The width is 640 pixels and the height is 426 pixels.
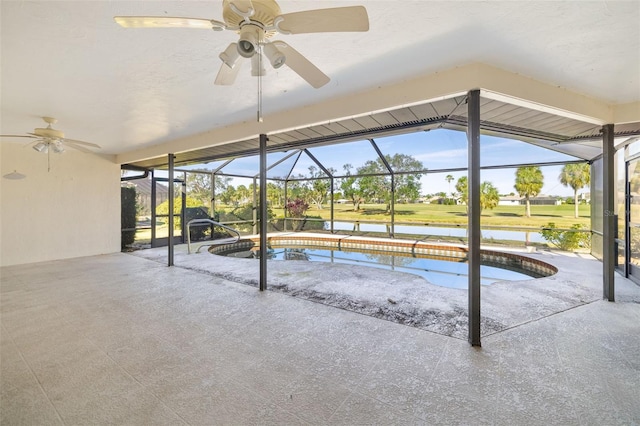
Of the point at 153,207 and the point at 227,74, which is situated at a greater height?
the point at 227,74

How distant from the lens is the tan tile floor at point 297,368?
1704 mm

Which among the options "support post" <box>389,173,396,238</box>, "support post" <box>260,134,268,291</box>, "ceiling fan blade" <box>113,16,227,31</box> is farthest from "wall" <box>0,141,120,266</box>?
"support post" <box>389,173,396,238</box>

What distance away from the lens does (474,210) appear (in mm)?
2531

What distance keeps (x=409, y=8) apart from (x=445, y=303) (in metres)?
3.13

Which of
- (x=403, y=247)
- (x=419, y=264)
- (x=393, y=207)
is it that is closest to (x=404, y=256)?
(x=403, y=247)

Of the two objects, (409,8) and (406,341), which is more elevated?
(409,8)

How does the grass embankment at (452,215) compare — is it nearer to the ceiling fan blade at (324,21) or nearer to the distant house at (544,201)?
the distant house at (544,201)

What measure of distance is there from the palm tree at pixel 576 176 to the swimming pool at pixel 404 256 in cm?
252

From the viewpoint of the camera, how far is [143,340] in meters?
2.64

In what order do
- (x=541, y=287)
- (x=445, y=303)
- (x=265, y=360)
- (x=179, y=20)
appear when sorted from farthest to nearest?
(x=541, y=287) → (x=445, y=303) → (x=265, y=360) → (x=179, y=20)

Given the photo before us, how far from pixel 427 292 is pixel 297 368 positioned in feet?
7.79

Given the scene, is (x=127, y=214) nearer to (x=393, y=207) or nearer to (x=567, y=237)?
(x=393, y=207)

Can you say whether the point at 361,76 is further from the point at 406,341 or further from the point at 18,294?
the point at 18,294

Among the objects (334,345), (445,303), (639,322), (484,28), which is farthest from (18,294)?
(639,322)
